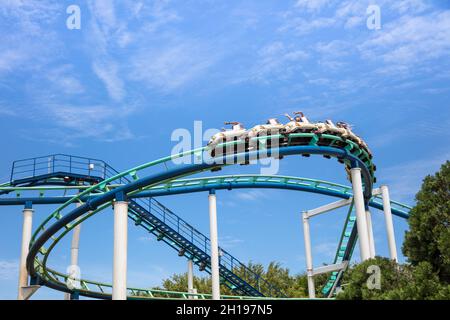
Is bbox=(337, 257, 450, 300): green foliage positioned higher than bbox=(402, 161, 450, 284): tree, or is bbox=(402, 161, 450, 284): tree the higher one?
bbox=(402, 161, 450, 284): tree

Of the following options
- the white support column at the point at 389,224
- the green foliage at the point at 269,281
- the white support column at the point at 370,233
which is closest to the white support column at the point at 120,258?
the white support column at the point at 370,233

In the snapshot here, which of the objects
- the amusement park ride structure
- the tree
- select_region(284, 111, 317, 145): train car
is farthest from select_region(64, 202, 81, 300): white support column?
the tree

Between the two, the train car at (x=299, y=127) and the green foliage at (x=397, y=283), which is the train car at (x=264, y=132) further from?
the green foliage at (x=397, y=283)

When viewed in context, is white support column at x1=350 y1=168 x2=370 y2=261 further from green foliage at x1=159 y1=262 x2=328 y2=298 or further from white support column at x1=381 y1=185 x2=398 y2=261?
green foliage at x1=159 y1=262 x2=328 y2=298

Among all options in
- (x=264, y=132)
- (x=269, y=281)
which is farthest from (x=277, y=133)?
(x=269, y=281)

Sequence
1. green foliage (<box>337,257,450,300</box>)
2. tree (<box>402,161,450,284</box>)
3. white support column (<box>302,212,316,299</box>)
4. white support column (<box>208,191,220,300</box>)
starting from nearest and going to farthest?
green foliage (<box>337,257,450,300</box>) → tree (<box>402,161,450,284</box>) → white support column (<box>208,191,220,300</box>) → white support column (<box>302,212,316,299</box>)

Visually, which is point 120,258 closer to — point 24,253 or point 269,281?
point 24,253
